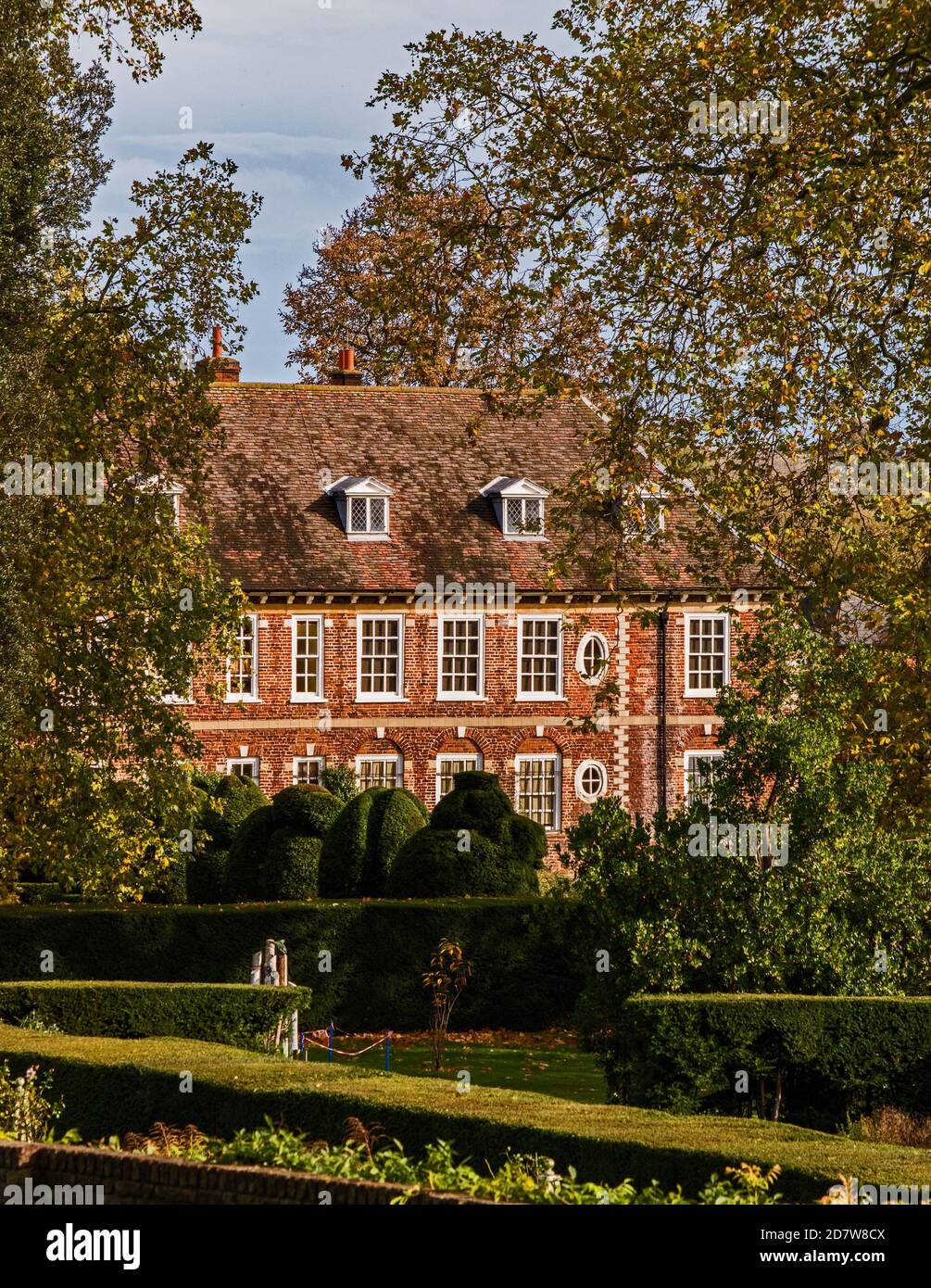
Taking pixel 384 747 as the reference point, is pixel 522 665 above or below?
above

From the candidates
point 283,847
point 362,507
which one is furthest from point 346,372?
point 283,847

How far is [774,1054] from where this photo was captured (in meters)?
17.8

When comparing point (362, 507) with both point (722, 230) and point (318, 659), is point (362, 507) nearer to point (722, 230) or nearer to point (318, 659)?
point (318, 659)

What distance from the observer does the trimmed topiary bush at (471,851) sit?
2817 cm

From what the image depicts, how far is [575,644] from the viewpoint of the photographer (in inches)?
1700

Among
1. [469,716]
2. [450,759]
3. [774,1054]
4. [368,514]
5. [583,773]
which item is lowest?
[774,1054]

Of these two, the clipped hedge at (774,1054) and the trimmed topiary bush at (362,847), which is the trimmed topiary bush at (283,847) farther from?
the clipped hedge at (774,1054)

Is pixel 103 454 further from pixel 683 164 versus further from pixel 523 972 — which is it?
pixel 523 972

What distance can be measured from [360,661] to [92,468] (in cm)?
2080

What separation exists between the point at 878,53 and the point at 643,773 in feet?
97.5

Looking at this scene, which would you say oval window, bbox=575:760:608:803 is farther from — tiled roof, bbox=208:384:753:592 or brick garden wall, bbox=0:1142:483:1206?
brick garden wall, bbox=0:1142:483:1206

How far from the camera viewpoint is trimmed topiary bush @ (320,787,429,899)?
29.2 meters

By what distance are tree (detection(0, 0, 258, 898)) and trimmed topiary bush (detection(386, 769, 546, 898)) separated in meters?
A: 5.09
